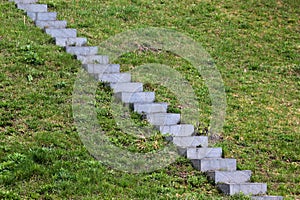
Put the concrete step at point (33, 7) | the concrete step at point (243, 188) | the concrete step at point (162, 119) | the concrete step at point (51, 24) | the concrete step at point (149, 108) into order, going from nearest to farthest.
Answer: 1. the concrete step at point (243, 188)
2. the concrete step at point (162, 119)
3. the concrete step at point (149, 108)
4. the concrete step at point (51, 24)
5. the concrete step at point (33, 7)

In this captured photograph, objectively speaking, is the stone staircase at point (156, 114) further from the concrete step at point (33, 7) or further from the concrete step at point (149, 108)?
the concrete step at point (33, 7)

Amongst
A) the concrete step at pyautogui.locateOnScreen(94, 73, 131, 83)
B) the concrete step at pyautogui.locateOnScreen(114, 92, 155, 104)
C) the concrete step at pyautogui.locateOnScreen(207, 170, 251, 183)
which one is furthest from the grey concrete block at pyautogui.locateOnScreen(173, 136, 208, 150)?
the concrete step at pyautogui.locateOnScreen(94, 73, 131, 83)

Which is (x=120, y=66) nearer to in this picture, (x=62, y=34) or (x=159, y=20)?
(x=62, y=34)

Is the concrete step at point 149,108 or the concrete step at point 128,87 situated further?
the concrete step at point 128,87

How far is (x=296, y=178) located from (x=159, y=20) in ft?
24.4

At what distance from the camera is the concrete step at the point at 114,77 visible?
432 inches

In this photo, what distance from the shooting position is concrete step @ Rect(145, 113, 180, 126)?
975 cm

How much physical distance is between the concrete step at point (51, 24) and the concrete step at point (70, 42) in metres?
0.87

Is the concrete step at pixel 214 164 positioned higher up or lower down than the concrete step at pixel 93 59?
lower down

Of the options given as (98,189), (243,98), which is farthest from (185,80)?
(98,189)

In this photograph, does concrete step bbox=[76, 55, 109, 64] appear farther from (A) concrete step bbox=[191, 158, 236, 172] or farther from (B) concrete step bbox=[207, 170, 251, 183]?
(B) concrete step bbox=[207, 170, 251, 183]

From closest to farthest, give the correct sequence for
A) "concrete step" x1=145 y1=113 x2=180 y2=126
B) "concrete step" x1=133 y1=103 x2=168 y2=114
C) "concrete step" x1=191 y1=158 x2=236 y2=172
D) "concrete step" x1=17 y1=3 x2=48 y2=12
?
"concrete step" x1=191 y1=158 x2=236 y2=172 → "concrete step" x1=145 y1=113 x2=180 y2=126 → "concrete step" x1=133 y1=103 x2=168 y2=114 → "concrete step" x1=17 y1=3 x2=48 y2=12

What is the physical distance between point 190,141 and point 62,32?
508 centimetres

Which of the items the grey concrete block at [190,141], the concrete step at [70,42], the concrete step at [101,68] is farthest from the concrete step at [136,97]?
the concrete step at [70,42]
